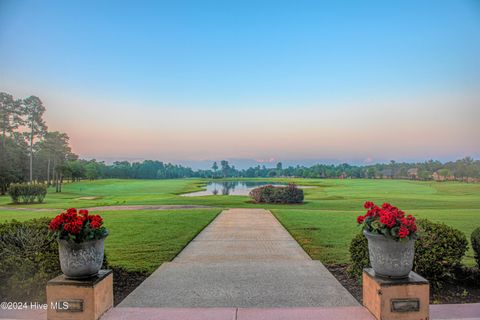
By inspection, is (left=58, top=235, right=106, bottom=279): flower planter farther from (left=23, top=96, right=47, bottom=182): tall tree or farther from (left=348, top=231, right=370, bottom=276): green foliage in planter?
(left=23, top=96, right=47, bottom=182): tall tree

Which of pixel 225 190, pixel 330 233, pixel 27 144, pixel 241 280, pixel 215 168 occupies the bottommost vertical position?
pixel 225 190

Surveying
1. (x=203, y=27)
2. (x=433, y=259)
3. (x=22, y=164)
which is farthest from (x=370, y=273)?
(x=22, y=164)

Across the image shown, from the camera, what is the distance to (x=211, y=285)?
188 inches

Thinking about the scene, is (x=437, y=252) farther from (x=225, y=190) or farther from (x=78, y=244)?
(x=225, y=190)

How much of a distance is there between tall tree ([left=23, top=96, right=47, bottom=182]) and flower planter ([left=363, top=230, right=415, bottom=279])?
13.2 m

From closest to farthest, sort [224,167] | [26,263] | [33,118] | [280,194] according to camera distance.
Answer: [26,263], [33,118], [280,194], [224,167]

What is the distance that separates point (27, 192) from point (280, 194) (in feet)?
47.2

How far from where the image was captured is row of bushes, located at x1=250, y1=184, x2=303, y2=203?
21156 millimetres

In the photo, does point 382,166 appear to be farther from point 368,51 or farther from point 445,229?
point 445,229

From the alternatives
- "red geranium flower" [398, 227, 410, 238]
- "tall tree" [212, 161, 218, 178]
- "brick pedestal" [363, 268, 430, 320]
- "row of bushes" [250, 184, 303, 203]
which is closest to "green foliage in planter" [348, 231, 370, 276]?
"brick pedestal" [363, 268, 430, 320]

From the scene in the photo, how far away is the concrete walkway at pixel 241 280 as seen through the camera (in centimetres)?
408

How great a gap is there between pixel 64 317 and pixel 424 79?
13658 mm

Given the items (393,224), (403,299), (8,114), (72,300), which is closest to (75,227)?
(72,300)

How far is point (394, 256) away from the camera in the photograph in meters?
3.19
